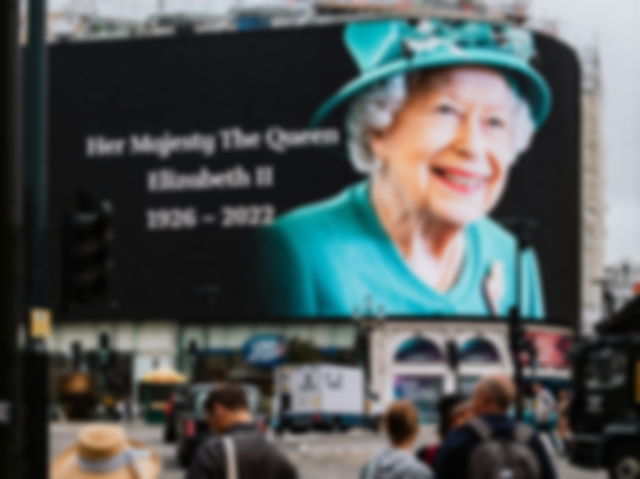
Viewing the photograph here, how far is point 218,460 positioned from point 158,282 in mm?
93952

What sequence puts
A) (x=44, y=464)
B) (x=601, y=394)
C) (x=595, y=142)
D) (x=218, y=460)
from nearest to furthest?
(x=218, y=460) → (x=44, y=464) → (x=601, y=394) → (x=595, y=142)

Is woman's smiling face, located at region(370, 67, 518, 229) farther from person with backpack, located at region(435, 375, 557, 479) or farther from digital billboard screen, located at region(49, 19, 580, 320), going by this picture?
person with backpack, located at region(435, 375, 557, 479)

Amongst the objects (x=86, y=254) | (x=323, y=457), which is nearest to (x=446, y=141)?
(x=323, y=457)

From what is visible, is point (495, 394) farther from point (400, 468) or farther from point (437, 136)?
point (437, 136)

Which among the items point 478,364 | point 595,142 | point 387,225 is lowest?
point 478,364

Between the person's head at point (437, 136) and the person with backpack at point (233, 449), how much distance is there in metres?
85.2

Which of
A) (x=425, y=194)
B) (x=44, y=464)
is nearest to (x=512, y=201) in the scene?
(x=425, y=194)

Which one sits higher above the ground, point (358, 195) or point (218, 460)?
point (358, 195)

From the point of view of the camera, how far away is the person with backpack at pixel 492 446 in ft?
26.8

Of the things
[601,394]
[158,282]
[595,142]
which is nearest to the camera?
[601,394]

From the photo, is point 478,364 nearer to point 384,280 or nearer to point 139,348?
point 384,280

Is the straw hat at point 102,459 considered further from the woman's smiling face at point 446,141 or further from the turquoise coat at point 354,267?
the turquoise coat at point 354,267

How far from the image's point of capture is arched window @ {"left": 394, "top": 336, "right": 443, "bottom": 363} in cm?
9688

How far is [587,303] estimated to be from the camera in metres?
139
